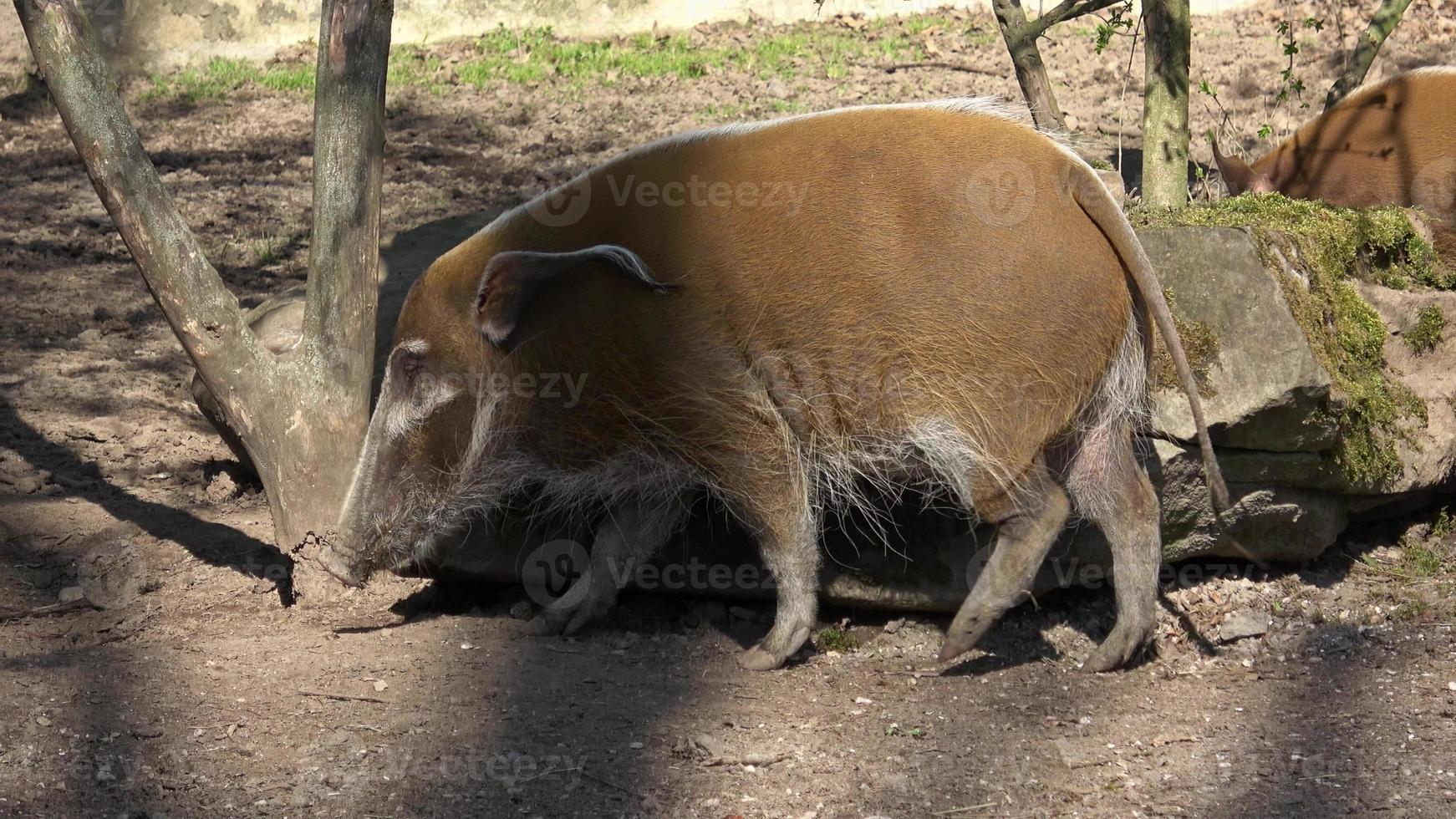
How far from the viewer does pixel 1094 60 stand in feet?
33.4

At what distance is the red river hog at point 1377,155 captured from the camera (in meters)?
5.71

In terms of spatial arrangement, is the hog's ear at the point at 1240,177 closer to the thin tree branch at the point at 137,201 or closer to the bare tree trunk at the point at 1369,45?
the bare tree trunk at the point at 1369,45

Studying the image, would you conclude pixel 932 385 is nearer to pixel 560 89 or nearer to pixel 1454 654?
pixel 1454 654

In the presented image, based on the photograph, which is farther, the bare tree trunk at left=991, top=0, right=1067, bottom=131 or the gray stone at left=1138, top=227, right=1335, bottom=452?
the bare tree trunk at left=991, top=0, right=1067, bottom=131

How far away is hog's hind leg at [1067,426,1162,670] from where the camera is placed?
3.89 m

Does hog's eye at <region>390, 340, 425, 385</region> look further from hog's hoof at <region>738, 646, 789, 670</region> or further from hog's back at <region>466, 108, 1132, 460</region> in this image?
hog's hoof at <region>738, 646, 789, 670</region>

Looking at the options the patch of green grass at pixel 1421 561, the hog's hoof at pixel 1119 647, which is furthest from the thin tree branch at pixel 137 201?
the patch of green grass at pixel 1421 561

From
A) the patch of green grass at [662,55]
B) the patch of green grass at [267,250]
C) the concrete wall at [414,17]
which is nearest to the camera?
the patch of green grass at [267,250]

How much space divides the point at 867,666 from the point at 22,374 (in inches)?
168

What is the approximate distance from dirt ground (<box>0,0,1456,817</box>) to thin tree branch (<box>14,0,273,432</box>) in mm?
875

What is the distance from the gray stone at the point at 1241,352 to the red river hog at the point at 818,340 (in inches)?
11.1

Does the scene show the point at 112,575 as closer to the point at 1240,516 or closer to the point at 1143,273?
the point at 1143,273

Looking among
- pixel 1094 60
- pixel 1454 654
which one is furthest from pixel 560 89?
pixel 1454 654

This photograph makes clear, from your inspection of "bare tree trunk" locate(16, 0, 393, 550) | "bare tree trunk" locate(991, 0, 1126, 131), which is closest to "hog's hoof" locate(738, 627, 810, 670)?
"bare tree trunk" locate(16, 0, 393, 550)
